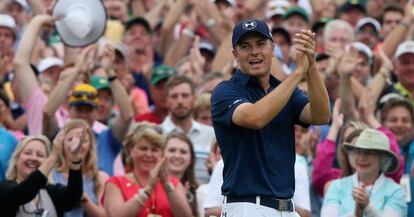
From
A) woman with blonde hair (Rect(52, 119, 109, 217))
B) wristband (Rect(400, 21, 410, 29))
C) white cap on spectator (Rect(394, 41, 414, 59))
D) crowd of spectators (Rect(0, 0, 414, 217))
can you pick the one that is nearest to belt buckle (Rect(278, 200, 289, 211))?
crowd of spectators (Rect(0, 0, 414, 217))

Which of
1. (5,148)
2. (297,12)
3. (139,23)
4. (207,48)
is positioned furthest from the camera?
(297,12)

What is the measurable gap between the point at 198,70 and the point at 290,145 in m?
6.72

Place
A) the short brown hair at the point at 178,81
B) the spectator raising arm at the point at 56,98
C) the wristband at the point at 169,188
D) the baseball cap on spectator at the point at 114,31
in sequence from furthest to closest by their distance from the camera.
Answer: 1. the baseball cap on spectator at the point at 114,31
2. the short brown hair at the point at 178,81
3. the spectator raising arm at the point at 56,98
4. the wristband at the point at 169,188

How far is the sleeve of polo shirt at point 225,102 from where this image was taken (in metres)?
8.62

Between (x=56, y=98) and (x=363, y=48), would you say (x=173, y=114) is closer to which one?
(x=56, y=98)

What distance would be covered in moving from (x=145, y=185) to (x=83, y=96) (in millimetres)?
1751

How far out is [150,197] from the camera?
11625 mm

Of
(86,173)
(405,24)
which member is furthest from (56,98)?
(405,24)

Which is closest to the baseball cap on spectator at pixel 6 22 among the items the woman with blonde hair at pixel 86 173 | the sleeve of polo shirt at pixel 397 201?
the woman with blonde hair at pixel 86 173

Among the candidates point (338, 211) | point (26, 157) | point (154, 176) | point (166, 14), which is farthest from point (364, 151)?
point (166, 14)

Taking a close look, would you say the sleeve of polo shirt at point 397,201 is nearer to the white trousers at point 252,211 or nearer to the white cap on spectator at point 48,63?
the white trousers at point 252,211

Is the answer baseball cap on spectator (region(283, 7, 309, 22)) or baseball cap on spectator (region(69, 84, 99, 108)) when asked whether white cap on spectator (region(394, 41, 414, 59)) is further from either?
baseball cap on spectator (region(69, 84, 99, 108))

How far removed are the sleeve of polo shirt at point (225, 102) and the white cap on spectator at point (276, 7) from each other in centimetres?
923

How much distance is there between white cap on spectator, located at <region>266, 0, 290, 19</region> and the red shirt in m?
6.54
